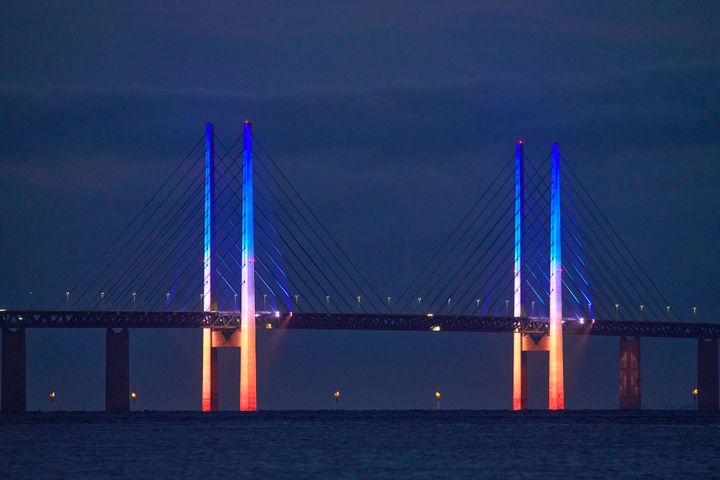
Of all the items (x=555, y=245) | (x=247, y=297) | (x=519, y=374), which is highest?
(x=555, y=245)

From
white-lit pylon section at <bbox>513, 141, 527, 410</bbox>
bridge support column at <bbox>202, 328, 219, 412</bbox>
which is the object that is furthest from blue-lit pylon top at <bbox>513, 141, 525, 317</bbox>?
bridge support column at <bbox>202, 328, 219, 412</bbox>

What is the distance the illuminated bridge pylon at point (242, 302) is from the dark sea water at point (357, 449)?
2.89 metres

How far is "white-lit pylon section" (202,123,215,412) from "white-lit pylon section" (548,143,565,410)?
22418mm

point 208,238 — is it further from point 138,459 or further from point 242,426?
point 138,459

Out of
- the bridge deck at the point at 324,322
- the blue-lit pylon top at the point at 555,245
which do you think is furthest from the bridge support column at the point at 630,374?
the blue-lit pylon top at the point at 555,245

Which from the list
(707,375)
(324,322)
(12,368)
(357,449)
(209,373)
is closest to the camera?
(357,449)

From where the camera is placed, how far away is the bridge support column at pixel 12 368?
378 feet

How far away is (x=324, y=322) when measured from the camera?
120812mm

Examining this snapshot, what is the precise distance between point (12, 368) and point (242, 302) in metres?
18.7

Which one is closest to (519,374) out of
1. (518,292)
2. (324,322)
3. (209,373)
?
(518,292)

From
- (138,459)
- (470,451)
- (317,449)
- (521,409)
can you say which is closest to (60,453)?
(138,459)

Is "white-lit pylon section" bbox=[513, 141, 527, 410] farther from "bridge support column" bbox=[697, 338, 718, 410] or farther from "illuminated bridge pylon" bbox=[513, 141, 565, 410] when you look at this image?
"bridge support column" bbox=[697, 338, 718, 410]

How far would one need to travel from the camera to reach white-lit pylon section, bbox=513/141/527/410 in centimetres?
12081

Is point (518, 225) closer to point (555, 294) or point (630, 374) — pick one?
point (555, 294)
